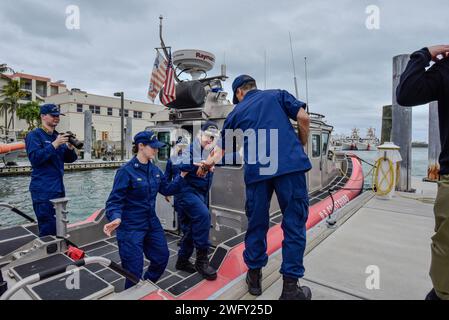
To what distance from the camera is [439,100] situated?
5.14ft

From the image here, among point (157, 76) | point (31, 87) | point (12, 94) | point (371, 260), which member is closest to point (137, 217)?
point (371, 260)

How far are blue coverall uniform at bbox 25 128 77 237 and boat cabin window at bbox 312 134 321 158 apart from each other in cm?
470

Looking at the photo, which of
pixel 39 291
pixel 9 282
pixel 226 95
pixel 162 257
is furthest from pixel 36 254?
pixel 226 95

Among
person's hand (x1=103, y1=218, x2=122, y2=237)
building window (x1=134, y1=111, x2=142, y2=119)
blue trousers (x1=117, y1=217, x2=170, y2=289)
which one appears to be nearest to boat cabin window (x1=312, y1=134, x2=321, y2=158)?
blue trousers (x1=117, y1=217, x2=170, y2=289)

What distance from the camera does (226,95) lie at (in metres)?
4.69

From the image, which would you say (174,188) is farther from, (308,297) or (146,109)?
(146,109)

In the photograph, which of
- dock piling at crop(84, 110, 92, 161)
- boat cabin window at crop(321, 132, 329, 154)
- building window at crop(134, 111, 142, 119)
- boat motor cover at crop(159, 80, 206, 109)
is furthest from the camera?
building window at crop(134, 111, 142, 119)

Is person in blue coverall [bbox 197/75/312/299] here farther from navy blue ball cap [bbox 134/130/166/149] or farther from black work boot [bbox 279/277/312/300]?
navy blue ball cap [bbox 134/130/166/149]

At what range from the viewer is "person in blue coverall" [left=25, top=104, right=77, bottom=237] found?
321cm

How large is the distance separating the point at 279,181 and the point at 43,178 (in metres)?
2.90

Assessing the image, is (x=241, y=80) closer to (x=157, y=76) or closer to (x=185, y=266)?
(x=185, y=266)

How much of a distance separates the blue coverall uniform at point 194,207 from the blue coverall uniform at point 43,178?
1.58 meters

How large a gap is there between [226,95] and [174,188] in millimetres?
2288
